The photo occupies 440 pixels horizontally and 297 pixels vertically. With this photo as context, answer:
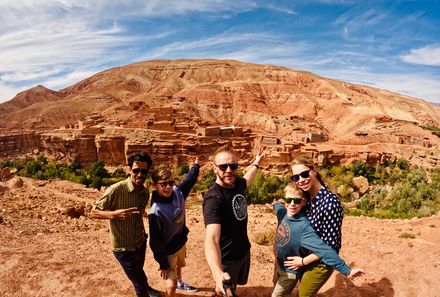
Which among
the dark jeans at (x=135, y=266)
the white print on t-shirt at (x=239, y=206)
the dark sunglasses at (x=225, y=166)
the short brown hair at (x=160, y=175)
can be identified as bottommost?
the dark jeans at (x=135, y=266)

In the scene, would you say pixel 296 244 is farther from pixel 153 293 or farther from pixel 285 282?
pixel 153 293

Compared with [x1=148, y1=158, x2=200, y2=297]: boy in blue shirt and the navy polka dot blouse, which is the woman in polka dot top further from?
[x1=148, y1=158, x2=200, y2=297]: boy in blue shirt

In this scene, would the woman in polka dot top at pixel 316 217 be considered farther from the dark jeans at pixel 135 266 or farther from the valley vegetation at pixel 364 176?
the valley vegetation at pixel 364 176

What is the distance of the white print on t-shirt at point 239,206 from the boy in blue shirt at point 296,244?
386mm

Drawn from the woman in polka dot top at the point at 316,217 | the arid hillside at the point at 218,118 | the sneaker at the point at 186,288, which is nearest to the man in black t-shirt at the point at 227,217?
the woman in polka dot top at the point at 316,217

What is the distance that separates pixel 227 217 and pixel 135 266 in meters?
1.33

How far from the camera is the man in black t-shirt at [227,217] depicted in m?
2.40

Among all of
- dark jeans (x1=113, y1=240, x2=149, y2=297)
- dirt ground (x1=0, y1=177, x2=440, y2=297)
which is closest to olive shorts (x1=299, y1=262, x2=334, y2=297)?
dirt ground (x1=0, y1=177, x2=440, y2=297)

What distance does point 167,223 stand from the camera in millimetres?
3145

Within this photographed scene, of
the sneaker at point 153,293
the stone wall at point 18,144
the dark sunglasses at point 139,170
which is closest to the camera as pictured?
the dark sunglasses at point 139,170

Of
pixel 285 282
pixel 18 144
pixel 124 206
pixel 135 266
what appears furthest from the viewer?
pixel 18 144

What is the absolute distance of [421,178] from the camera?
61.1ft

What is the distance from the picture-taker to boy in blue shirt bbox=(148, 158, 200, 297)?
9.87 feet

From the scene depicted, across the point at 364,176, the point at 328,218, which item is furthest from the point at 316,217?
the point at 364,176
